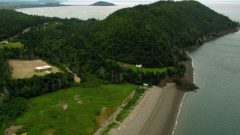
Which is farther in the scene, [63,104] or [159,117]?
[159,117]

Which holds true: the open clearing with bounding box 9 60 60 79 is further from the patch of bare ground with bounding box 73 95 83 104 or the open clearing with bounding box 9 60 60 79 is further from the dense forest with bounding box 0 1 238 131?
the patch of bare ground with bounding box 73 95 83 104

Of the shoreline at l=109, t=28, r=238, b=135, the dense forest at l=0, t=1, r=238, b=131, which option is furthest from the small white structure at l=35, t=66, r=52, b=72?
the shoreline at l=109, t=28, r=238, b=135

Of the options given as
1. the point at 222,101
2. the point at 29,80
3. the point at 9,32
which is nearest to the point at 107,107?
the point at 29,80

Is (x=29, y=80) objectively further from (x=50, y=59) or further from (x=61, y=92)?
(x=50, y=59)

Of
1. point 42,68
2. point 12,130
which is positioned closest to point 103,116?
point 12,130

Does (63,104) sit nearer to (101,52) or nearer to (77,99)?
(77,99)

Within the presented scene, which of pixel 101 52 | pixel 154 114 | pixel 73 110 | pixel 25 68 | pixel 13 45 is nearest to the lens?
pixel 73 110
